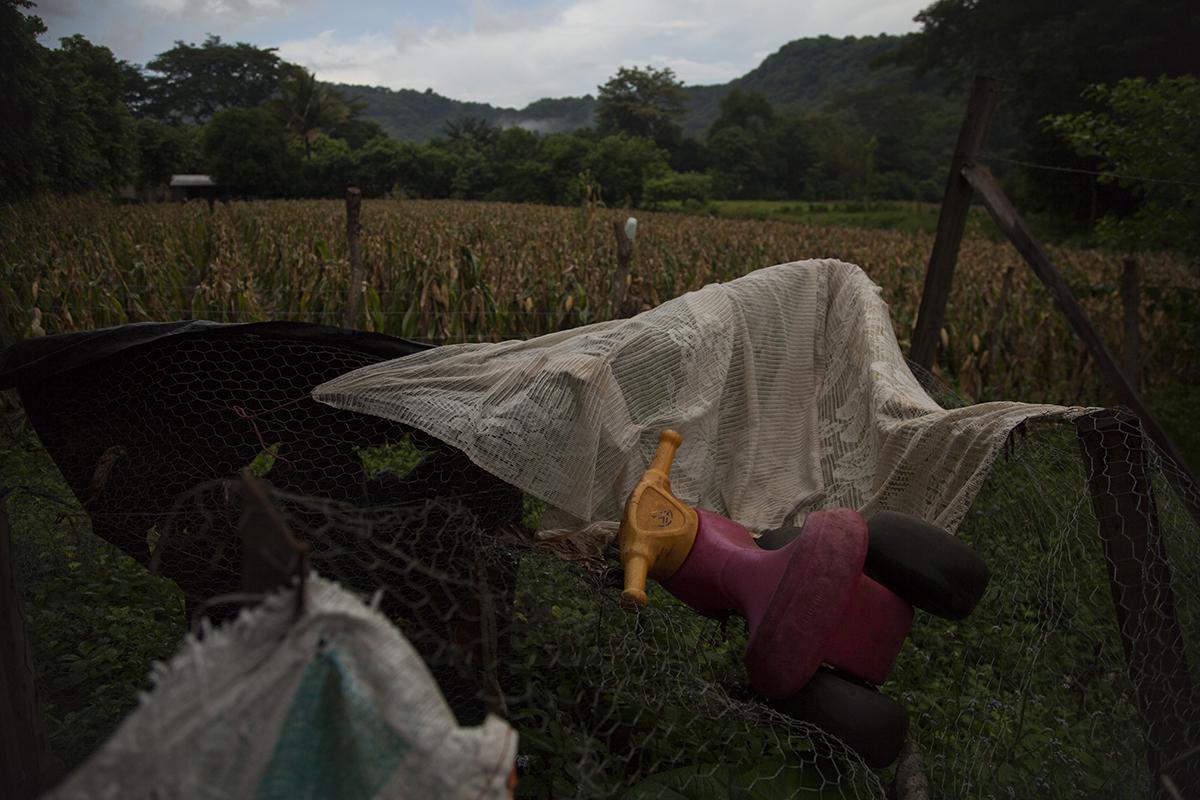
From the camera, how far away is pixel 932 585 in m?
1.59

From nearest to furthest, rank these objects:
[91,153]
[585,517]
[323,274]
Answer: [585,517] < [91,153] < [323,274]

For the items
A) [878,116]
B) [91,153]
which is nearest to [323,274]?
[91,153]

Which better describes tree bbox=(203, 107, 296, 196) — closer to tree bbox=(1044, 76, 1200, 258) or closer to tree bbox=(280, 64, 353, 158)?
tree bbox=(280, 64, 353, 158)

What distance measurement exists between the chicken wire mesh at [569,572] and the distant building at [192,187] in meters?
15.7

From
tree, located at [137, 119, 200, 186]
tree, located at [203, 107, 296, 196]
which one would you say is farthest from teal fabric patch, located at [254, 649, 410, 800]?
tree, located at [203, 107, 296, 196]

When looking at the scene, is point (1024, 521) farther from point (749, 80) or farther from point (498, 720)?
point (749, 80)

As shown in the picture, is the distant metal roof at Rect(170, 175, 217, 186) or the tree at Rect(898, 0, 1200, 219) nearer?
the distant metal roof at Rect(170, 175, 217, 186)

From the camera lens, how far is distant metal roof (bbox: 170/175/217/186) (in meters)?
18.1

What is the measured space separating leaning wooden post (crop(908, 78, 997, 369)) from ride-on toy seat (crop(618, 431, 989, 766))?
2.50 m

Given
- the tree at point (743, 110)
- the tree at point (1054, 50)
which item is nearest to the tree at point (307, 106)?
the tree at point (743, 110)

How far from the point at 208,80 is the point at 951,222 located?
30.9 meters

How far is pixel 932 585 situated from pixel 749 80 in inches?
4555

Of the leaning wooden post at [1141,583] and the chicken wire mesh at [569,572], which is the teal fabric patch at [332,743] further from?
the leaning wooden post at [1141,583]

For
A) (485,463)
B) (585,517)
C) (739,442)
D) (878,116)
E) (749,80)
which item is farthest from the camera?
(749,80)
